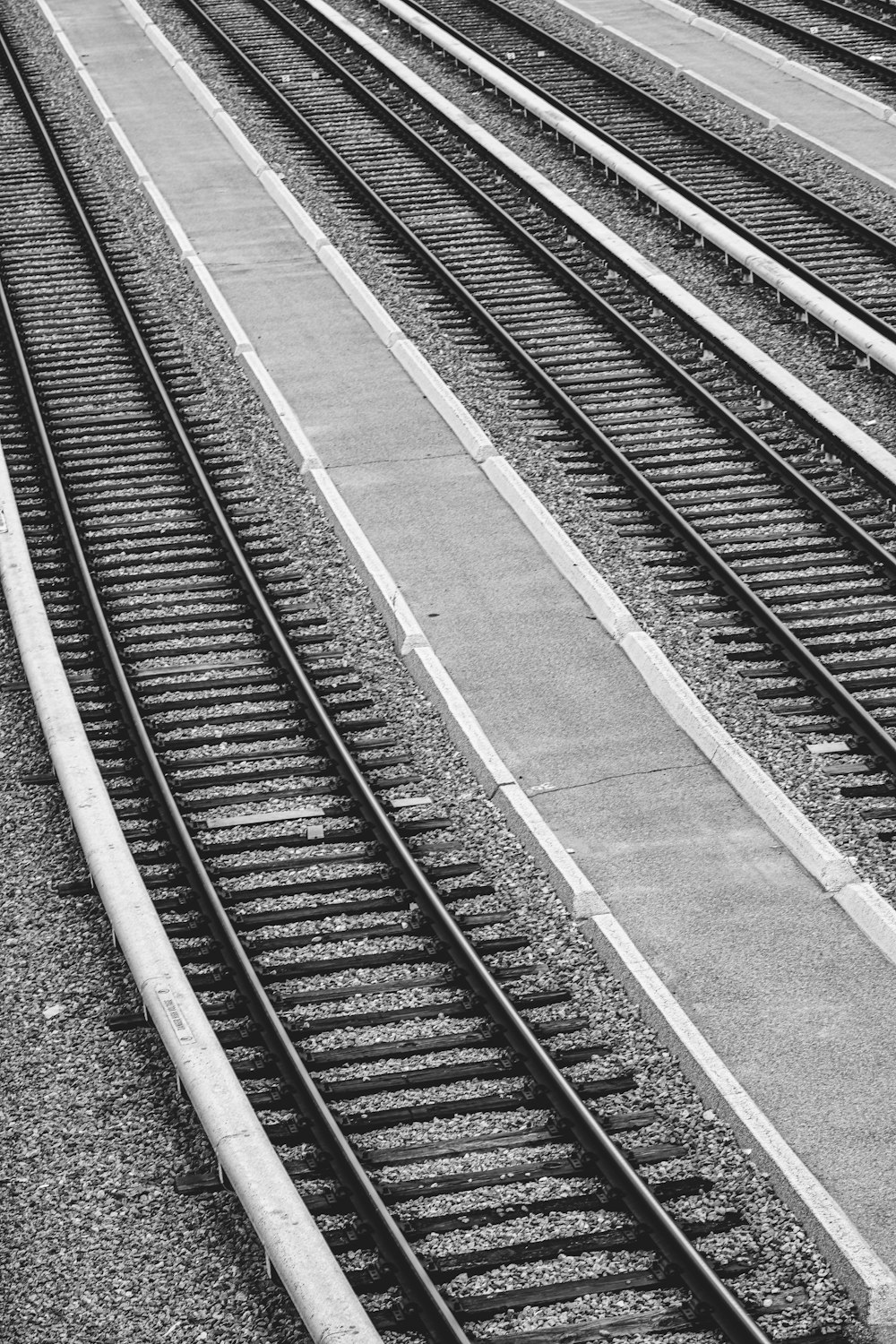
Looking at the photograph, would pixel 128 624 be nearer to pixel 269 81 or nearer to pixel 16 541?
pixel 16 541

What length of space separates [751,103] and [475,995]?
18265 millimetres

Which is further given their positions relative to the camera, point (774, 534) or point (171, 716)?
point (774, 534)

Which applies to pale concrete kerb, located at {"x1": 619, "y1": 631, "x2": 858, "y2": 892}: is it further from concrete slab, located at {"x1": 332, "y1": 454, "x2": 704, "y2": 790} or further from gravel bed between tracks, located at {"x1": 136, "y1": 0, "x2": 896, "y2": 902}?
gravel bed between tracks, located at {"x1": 136, "y1": 0, "x2": 896, "y2": 902}

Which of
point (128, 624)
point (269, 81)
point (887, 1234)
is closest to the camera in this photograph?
point (887, 1234)

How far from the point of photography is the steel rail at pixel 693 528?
10547 mm

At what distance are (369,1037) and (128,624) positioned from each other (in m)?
4.61

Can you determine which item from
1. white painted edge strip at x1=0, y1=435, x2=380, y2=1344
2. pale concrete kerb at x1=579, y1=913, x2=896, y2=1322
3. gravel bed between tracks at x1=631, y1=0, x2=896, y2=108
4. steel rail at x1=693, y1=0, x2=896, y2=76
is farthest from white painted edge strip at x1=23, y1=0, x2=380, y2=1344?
steel rail at x1=693, y1=0, x2=896, y2=76

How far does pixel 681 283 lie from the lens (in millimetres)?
17812

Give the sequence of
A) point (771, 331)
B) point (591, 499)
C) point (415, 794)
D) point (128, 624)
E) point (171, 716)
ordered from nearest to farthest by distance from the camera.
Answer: point (415, 794) < point (171, 716) < point (128, 624) < point (591, 499) < point (771, 331)

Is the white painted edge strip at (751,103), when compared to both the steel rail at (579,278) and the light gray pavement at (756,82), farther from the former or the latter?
the steel rail at (579,278)

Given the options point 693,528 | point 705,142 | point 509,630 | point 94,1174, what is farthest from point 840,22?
point 94,1174

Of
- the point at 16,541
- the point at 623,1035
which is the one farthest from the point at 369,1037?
the point at 16,541

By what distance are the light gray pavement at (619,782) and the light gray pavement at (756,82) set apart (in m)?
8.33

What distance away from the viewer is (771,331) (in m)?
16.7
